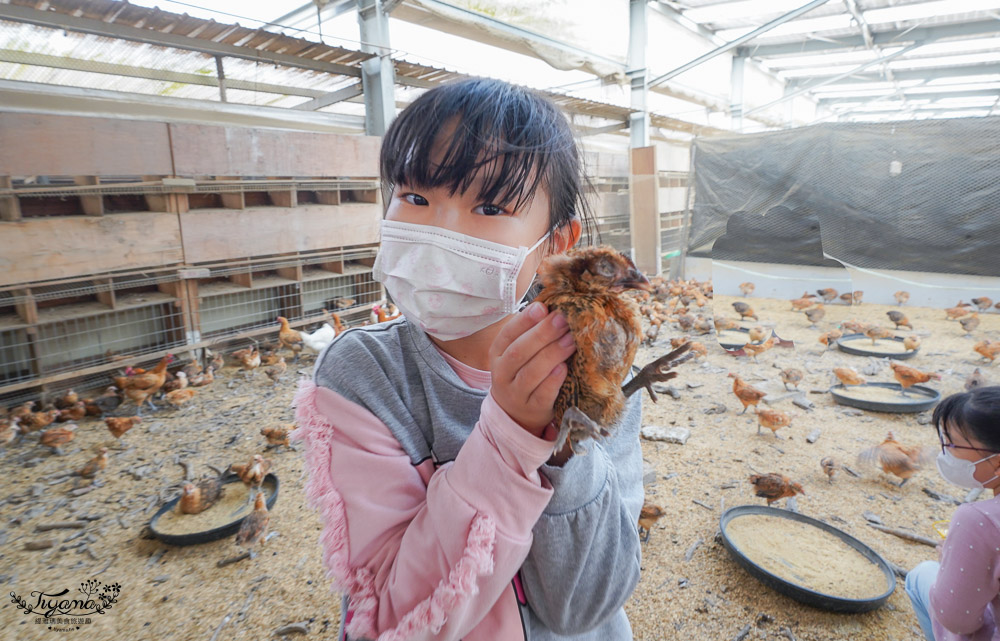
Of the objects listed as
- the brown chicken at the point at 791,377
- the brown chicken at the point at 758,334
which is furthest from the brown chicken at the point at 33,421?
the brown chicken at the point at 758,334

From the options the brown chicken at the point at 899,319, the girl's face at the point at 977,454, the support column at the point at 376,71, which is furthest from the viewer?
the brown chicken at the point at 899,319

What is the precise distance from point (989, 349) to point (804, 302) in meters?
2.33

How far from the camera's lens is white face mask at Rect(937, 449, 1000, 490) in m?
2.16

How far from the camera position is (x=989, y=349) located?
633 cm

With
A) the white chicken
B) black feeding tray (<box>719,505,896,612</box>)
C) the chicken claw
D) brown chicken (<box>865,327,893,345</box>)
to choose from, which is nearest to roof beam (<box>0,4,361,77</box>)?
the white chicken

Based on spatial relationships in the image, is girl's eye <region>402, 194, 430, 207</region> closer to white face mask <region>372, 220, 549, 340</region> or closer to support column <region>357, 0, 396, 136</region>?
white face mask <region>372, 220, 549, 340</region>

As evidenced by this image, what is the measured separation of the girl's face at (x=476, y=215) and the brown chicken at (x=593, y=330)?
6.4 inches

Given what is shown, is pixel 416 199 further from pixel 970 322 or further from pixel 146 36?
pixel 970 322

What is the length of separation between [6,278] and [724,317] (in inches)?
359

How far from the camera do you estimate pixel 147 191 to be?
558 centimetres

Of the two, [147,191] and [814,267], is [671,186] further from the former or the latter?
[147,191]

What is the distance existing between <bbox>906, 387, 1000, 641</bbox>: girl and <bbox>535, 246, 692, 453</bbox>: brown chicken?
5.15 feet

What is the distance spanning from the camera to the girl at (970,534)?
177cm

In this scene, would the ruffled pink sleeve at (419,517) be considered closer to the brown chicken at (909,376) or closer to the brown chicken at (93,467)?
the brown chicken at (93,467)
